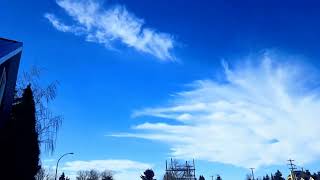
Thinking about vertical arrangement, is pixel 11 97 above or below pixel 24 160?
above

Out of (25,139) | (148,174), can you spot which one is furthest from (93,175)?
(25,139)

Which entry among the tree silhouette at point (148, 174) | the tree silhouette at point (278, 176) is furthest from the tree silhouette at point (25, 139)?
the tree silhouette at point (278, 176)

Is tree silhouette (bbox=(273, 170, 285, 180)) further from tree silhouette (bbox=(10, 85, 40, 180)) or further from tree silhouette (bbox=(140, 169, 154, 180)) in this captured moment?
tree silhouette (bbox=(10, 85, 40, 180))

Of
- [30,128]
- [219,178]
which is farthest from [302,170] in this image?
[30,128]

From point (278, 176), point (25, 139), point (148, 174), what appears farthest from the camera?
point (278, 176)

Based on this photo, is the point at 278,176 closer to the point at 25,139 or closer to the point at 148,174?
the point at 148,174

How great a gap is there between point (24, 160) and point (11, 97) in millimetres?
4067

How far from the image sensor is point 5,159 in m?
19.9

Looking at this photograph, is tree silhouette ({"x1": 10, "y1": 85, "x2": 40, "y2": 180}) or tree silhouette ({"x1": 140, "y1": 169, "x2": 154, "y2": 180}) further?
tree silhouette ({"x1": 140, "y1": 169, "x2": 154, "y2": 180})

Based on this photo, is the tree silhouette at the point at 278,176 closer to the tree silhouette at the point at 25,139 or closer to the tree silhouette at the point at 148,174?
the tree silhouette at the point at 148,174

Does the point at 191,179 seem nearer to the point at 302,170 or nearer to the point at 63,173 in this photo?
the point at 63,173

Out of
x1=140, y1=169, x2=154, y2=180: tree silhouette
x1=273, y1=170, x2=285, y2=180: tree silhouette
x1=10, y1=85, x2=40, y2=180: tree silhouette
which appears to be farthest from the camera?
x1=273, y1=170, x2=285, y2=180: tree silhouette

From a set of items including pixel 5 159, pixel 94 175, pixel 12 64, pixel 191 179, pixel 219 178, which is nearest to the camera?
pixel 5 159

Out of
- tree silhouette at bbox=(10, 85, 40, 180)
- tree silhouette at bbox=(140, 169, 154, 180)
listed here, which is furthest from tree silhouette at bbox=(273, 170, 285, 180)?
tree silhouette at bbox=(10, 85, 40, 180)
